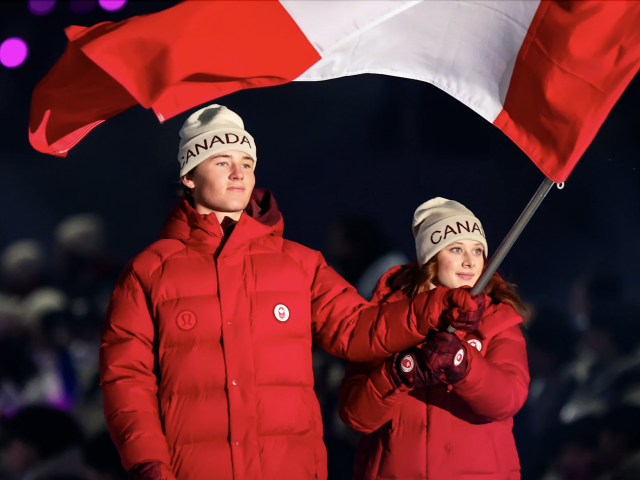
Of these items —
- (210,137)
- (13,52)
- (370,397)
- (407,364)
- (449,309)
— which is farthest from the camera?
(13,52)

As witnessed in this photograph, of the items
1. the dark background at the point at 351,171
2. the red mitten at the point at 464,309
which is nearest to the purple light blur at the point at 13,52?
the dark background at the point at 351,171

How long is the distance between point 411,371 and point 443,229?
0.57 metres

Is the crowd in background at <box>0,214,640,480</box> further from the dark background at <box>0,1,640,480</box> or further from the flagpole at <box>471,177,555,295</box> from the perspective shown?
the flagpole at <box>471,177,555,295</box>

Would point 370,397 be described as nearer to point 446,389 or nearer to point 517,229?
point 446,389

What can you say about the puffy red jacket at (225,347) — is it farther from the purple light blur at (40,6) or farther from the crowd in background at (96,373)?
the purple light blur at (40,6)

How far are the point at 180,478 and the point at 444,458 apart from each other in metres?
0.78

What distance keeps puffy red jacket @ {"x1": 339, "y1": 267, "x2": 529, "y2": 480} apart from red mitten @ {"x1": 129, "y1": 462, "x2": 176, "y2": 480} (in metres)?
0.61

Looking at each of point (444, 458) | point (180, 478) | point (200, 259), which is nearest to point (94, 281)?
point (200, 259)

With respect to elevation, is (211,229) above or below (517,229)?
below

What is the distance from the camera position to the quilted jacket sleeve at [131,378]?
7.26ft

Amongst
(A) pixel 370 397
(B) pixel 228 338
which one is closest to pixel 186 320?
(B) pixel 228 338

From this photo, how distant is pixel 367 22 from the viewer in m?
2.25

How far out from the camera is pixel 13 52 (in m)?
3.46

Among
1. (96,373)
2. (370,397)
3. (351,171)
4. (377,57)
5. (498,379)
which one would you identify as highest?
(377,57)
